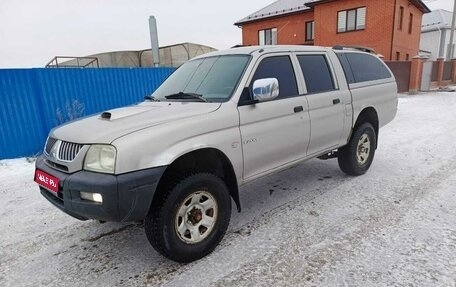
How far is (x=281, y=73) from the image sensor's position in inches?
146

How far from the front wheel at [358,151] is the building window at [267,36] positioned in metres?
25.7

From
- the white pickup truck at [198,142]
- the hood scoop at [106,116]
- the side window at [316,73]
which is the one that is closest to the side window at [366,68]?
the white pickup truck at [198,142]

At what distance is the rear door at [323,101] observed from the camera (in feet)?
13.1

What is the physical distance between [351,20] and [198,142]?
24.9 m

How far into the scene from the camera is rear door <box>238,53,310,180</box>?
10.7 ft

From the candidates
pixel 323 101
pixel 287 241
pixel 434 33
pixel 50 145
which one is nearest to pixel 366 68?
pixel 323 101

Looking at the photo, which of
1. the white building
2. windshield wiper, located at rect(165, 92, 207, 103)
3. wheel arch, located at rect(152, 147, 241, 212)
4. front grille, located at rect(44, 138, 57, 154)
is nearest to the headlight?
wheel arch, located at rect(152, 147, 241, 212)

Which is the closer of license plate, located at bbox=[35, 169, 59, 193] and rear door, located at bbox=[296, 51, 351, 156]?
license plate, located at bbox=[35, 169, 59, 193]

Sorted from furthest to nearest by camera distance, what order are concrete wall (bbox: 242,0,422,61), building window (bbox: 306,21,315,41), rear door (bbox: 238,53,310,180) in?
building window (bbox: 306,21,315,41), concrete wall (bbox: 242,0,422,61), rear door (bbox: 238,53,310,180)

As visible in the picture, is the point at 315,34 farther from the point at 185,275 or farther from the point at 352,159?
the point at 185,275

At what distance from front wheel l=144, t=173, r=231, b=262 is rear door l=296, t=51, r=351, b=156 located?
1.58 meters

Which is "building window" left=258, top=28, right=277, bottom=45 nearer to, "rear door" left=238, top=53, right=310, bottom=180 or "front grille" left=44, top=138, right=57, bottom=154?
"rear door" left=238, top=53, right=310, bottom=180

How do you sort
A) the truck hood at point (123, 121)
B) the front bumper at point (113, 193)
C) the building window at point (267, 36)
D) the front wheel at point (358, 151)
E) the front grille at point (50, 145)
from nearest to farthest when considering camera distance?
the front bumper at point (113, 193)
the truck hood at point (123, 121)
the front grille at point (50, 145)
the front wheel at point (358, 151)
the building window at point (267, 36)

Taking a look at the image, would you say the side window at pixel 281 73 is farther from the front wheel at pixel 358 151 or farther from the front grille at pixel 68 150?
the front grille at pixel 68 150
